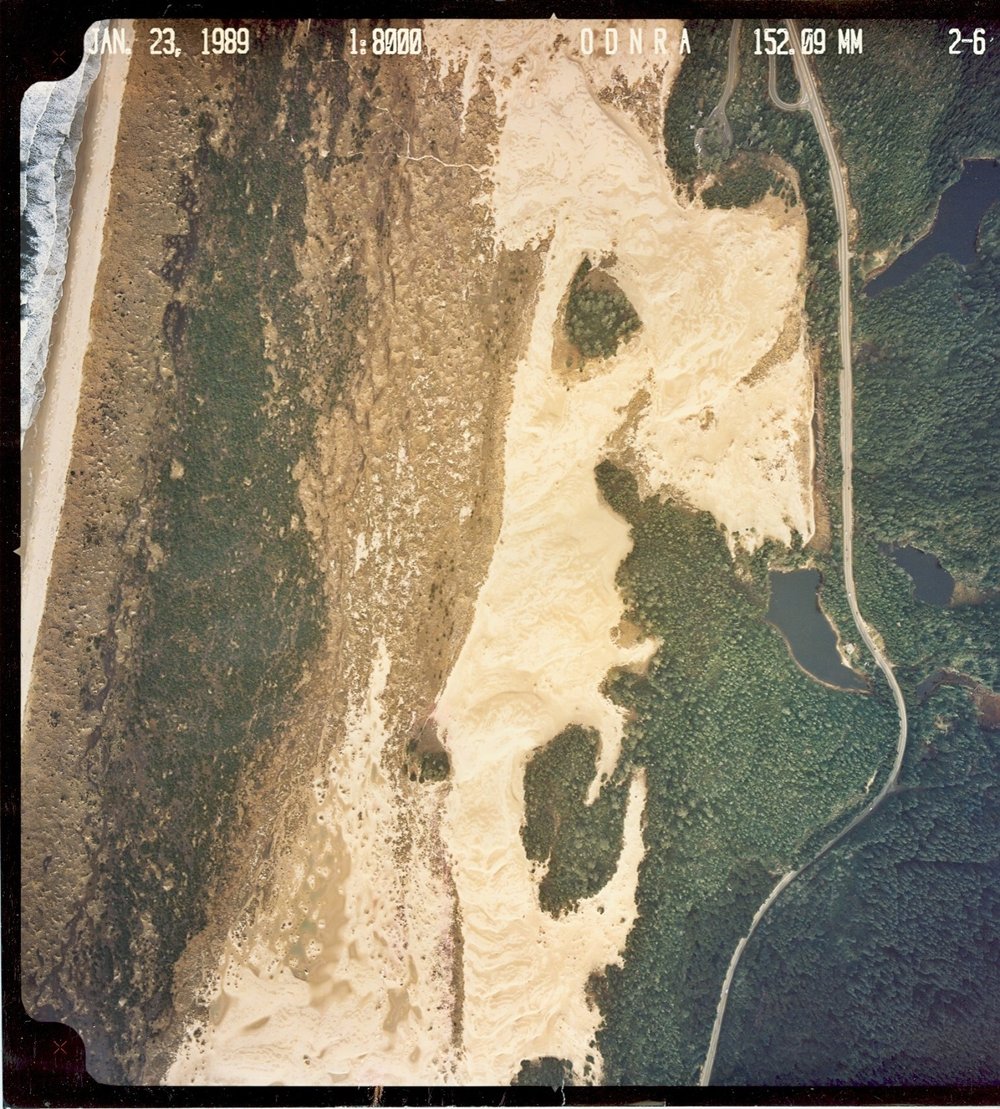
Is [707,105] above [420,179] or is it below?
above

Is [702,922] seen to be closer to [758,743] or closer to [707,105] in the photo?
[758,743]

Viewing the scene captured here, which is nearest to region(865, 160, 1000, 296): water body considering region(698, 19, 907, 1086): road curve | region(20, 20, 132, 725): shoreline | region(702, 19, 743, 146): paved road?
region(698, 19, 907, 1086): road curve

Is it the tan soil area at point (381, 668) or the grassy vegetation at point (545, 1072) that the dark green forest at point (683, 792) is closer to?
the grassy vegetation at point (545, 1072)

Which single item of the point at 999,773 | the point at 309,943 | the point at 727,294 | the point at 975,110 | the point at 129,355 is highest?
the point at 975,110

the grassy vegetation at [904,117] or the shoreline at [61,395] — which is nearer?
the grassy vegetation at [904,117]

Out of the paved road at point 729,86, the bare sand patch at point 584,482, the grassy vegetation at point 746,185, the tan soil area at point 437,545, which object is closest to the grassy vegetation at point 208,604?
the tan soil area at point 437,545

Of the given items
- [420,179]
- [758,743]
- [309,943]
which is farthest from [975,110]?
[309,943]
